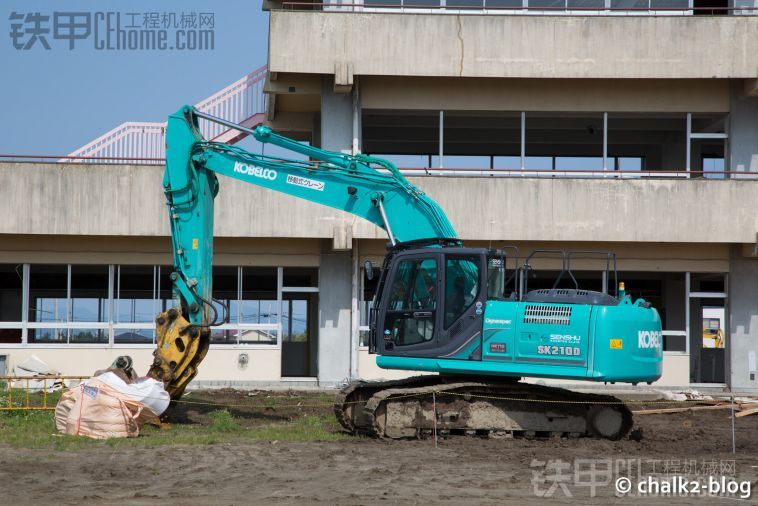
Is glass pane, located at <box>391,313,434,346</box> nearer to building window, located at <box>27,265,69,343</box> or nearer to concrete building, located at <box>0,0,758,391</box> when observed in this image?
concrete building, located at <box>0,0,758,391</box>

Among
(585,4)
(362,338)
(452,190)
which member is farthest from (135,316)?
(585,4)

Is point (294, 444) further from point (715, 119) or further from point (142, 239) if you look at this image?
point (715, 119)

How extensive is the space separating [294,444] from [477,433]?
2873mm

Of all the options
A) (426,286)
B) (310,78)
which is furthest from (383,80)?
(426,286)

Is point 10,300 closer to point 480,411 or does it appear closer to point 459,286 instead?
point 459,286

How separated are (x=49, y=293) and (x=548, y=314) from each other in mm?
20767

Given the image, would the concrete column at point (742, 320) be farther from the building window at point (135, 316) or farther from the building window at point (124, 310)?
the building window at point (135, 316)

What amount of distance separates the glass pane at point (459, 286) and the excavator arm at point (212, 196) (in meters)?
0.89

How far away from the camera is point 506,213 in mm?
24016

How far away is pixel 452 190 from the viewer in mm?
24000

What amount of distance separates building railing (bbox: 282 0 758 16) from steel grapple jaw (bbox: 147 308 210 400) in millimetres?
12499

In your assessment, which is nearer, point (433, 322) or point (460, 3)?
point (433, 322)

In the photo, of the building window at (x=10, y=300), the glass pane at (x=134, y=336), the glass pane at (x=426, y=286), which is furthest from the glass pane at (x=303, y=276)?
the glass pane at (x=426, y=286)

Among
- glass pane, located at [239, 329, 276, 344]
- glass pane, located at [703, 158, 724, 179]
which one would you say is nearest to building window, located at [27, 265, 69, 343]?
glass pane, located at [239, 329, 276, 344]
